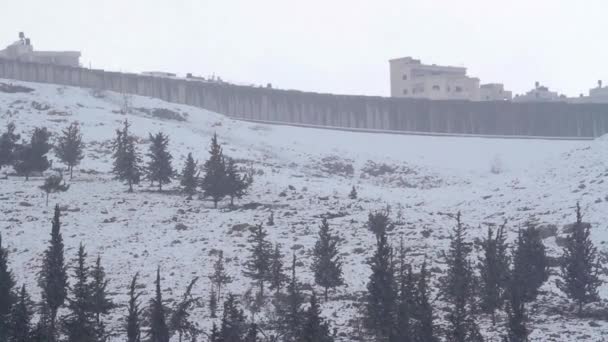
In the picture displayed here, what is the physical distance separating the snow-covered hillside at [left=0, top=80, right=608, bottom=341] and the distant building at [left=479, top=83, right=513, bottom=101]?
2236 cm

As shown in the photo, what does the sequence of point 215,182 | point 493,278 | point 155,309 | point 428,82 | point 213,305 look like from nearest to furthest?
point 155,309
point 493,278
point 213,305
point 215,182
point 428,82

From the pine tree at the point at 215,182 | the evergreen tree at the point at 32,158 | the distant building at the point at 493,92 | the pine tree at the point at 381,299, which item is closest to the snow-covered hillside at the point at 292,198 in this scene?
the pine tree at the point at 215,182

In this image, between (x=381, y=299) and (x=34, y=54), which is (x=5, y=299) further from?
(x=34, y=54)

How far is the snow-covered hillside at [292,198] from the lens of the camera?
3172 cm

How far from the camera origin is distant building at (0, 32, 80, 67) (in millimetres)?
87688

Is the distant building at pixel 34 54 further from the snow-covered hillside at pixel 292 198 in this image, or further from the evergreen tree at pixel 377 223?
the evergreen tree at pixel 377 223

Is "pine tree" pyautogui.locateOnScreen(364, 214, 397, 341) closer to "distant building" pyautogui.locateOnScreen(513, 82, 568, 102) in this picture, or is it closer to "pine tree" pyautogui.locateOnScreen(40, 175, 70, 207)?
"pine tree" pyautogui.locateOnScreen(40, 175, 70, 207)

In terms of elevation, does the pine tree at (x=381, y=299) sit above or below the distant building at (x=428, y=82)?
below

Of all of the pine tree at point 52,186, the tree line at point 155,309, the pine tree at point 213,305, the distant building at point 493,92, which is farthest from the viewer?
the distant building at point 493,92

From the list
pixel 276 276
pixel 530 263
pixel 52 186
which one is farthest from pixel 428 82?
pixel 276 276

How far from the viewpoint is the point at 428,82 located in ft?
292

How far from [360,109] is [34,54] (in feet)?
141

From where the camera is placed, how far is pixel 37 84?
72500 millimetres

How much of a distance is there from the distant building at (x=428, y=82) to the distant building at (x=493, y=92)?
150 inches
